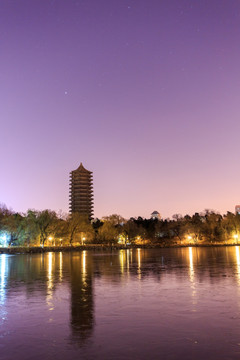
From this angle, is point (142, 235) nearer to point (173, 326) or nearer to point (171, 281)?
point (171, 281)

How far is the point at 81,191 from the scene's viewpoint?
538ft

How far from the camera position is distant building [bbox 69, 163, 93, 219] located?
16062 centimetres

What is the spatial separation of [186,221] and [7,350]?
144584 mm

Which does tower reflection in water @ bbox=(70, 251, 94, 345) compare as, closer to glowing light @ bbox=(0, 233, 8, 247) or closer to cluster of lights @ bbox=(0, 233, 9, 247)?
cluster of lights @ bbox=(0, 233, 9, 247)

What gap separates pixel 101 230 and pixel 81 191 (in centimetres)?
4833

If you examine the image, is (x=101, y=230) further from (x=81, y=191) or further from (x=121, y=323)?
(x=121, y=323)

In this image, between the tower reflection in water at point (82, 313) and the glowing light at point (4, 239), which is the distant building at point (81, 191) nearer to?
the glowing light at point (4, 239)

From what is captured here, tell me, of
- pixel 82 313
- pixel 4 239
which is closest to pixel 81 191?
pixel 4 239

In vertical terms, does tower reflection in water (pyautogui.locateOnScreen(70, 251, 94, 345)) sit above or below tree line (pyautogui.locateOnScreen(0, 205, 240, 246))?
below

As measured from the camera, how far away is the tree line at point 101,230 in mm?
89250

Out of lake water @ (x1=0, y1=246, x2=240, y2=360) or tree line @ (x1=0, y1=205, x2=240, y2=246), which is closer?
lake water @ (x1=0, y1=246, x2=240, y2=360)

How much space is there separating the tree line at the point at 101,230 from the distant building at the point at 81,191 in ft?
39.3

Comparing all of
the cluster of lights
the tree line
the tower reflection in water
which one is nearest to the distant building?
the tree line

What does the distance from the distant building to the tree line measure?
12.0 meters
